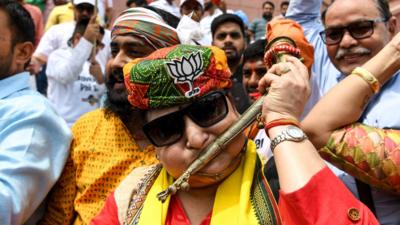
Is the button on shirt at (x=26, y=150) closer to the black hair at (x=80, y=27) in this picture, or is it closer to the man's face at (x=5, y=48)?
the man's face at (x=5, y=48)

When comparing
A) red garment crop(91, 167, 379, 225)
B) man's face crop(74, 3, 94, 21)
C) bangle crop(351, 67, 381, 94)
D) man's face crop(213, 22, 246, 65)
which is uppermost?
bangle crop(351, 67, 381, 94)

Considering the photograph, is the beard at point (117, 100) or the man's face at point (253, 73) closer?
the beard at point (117, 100)

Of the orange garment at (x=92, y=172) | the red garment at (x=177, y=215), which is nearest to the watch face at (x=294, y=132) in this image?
the red garment at (x=177, y=215)

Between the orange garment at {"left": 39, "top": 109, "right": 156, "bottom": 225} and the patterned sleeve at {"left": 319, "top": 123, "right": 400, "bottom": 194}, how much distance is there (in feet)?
3.29

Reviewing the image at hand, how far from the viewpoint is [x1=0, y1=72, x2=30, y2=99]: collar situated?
7.86ft

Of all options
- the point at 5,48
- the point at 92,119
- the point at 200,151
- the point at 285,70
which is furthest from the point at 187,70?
the point at 5,48

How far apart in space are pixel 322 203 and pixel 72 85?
4185 mm

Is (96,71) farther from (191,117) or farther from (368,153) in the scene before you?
(368,153)

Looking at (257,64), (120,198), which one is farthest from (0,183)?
(257,64)

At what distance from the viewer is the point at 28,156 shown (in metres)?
2.16

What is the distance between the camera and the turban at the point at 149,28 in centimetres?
240

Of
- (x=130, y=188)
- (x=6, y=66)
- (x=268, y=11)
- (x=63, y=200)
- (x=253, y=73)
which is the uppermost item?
(x=6, y=66)

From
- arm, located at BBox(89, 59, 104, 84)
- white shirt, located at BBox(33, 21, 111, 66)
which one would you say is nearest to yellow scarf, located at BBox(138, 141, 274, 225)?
arm, located at BBox(89, 59, 104, 84)

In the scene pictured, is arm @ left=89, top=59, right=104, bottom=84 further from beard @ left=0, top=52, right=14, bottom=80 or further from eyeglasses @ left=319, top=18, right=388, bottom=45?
eyeglasses @ left=319, top=18, right=388, bottom=45
